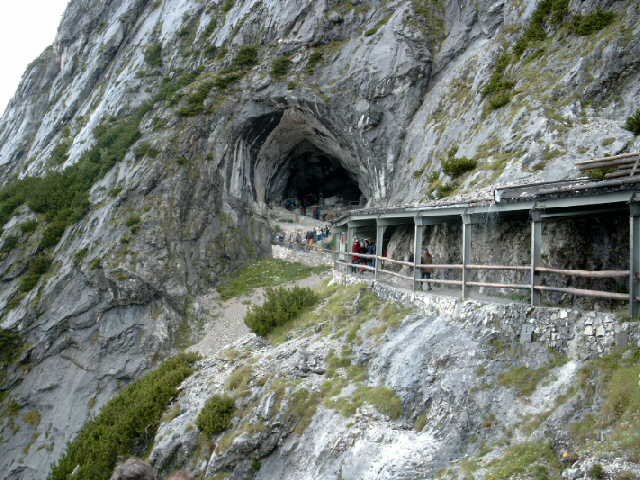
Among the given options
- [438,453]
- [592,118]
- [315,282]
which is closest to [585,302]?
[438,453]

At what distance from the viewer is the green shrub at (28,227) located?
1443 inches

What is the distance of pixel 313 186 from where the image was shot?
56.6 metres

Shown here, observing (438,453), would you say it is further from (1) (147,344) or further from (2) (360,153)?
(2) (360,153)

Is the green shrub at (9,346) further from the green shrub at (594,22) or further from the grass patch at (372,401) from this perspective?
the green shrub at (594,22)

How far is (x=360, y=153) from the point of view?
125 ft

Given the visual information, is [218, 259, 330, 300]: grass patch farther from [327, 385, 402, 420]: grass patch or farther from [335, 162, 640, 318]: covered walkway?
[327, 385, 402, 420]: grass patch

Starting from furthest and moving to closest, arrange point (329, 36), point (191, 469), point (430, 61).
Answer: point (329, 36) → point (430, 61) → point (191, 469)

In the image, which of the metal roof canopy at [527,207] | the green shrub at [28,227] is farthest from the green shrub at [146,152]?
the metal roof canopy at [527,207]

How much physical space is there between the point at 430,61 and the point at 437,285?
969 inches

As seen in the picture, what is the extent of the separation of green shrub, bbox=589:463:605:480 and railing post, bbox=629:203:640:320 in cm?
311

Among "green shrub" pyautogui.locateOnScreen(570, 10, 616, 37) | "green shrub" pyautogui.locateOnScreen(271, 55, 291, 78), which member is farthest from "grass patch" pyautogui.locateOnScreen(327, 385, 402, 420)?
"green shrub" pyautogui.locateOnScreen(271, 55, 291, 78)

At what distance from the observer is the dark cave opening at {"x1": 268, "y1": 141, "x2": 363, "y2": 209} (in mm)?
49656

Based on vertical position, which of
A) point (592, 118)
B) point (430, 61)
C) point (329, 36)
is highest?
point (329, 36)

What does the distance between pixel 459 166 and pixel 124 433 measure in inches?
708
